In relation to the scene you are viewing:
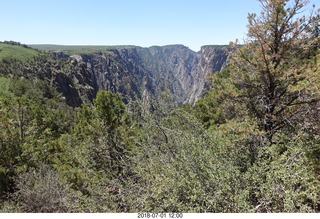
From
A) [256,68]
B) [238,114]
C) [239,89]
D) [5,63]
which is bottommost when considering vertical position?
[5,63]

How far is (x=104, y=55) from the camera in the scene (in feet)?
609

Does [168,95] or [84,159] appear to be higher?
[168,95]

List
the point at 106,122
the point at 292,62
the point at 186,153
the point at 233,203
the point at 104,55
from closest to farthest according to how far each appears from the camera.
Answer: the point at 233,203
the point at 186,153
the point at 292,62
the point at 106,122
the point at 104,55

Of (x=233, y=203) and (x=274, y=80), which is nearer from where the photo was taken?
(x=233, y=203)

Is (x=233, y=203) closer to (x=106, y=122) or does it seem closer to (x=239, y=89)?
(x=239, y=89)

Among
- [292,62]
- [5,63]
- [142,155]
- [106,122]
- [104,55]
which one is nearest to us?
[142,155]

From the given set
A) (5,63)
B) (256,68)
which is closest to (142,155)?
(256,68)

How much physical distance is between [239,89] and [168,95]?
2445 millimetres

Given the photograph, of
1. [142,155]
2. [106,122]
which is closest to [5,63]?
[106,122]

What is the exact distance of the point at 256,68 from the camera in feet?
26.7

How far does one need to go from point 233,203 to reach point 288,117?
177 inches

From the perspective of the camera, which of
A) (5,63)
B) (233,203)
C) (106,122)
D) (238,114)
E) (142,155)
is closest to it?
(233,203)

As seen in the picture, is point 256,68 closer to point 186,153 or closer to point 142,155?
point 186,153

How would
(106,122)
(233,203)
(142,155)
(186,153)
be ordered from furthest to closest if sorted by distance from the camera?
(106,122)
(142,155)
(186,153)
(233,203)
